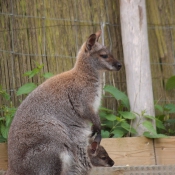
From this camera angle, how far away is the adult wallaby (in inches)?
227

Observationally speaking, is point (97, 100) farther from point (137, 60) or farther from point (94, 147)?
point (137, 60)

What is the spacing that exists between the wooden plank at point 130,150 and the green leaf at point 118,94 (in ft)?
1.62

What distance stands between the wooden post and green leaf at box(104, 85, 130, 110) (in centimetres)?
6

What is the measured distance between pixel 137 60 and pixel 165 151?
1.11m

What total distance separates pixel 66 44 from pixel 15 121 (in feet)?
6.26

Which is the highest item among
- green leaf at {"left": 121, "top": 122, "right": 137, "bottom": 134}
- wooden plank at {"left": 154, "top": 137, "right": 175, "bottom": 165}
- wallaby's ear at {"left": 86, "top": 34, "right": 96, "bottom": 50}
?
wallaby's ear at {"left": 86, "top": 34, "right": 96, "bottom": 50}

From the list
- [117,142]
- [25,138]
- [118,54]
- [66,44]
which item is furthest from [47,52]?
[25,138]

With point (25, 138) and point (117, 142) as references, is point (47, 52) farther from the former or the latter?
point (25, 138)

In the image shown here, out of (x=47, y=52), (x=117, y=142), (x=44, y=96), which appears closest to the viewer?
(x=44, y=96)

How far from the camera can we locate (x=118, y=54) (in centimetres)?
780

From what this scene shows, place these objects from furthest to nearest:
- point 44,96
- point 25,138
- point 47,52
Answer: point 47,52
point 44,96
point 25,138

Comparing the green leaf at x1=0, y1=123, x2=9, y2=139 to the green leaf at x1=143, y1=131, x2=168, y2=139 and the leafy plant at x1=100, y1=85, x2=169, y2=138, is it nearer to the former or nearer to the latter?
Result: the leafy plant at x1=100, y1=85, x2=169, y2=138

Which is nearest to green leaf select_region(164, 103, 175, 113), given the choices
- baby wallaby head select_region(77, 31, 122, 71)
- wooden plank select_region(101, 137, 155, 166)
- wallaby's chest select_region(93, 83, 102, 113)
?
wooden plank select_region(101, 137, 155, 166)

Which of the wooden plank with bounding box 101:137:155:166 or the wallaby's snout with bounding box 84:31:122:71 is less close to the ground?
the wallaby's snout with bounding box 84:31:122:71
